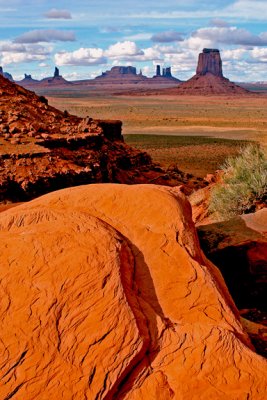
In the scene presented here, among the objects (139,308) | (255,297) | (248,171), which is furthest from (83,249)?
(248,171)

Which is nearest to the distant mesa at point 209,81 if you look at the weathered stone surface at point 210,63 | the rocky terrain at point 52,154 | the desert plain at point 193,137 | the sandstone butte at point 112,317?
the weathered stone surface at point 210,63

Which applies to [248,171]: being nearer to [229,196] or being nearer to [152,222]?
[229,196]

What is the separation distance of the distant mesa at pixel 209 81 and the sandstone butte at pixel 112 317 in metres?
160

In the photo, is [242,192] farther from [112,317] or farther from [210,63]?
[210,63]

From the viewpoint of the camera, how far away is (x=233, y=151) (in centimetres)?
4269

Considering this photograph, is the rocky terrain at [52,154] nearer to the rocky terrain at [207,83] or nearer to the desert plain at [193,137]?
the desert plain at [193,137]

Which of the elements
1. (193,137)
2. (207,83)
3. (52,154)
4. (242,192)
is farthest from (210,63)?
(242,192)

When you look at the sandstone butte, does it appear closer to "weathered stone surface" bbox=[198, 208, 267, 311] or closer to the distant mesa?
"weathered stone surface" bbox=[198, 208, 267, 311]

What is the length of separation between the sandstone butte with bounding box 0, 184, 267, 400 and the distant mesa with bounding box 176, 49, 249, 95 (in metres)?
160

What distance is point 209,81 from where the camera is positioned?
179 meters

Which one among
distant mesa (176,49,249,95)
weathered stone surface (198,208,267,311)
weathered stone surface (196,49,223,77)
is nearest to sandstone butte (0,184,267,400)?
weathered stone surface (198,208,267,311)

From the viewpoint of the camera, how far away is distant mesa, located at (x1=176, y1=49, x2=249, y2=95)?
6550 inches

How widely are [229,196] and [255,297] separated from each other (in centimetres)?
534

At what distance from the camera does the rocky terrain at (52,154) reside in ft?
53.8
